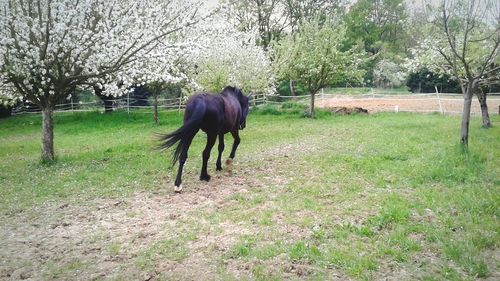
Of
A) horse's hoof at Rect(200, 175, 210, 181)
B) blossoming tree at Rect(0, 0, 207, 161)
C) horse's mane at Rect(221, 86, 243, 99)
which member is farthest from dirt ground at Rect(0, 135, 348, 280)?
blossoming tree at Rect(0, 0, 207, 161)

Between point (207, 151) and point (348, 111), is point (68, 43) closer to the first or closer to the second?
point (207, 151)

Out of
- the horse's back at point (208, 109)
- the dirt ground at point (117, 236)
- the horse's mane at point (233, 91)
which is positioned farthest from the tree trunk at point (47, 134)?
the horse's back at point (208, 109)

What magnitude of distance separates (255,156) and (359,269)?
8.60 meters

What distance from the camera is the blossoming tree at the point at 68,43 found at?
11406mm

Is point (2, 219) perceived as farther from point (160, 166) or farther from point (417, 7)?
point (417, 7)

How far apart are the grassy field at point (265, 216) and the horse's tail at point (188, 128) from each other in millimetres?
1195

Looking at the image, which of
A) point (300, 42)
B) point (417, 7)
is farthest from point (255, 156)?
point (300, 42)

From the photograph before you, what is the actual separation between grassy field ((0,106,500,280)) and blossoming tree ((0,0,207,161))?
9.06 ft

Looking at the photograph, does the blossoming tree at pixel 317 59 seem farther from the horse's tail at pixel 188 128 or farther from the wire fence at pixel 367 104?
the horse's tail at pixel 188 128

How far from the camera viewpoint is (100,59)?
40.1 ft

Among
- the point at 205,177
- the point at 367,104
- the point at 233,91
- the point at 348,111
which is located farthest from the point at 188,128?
the point at 367,104

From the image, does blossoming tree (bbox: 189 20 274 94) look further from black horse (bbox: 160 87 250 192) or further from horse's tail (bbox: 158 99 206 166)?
horse's tail (bbox: 158 99 206 166)

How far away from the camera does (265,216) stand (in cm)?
711

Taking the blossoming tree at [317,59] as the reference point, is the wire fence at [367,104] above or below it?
below
